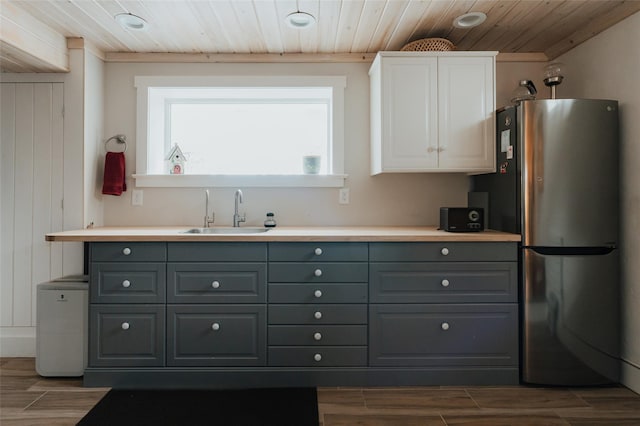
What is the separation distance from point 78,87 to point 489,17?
9.21ft

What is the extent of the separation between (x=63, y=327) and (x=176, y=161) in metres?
1.34

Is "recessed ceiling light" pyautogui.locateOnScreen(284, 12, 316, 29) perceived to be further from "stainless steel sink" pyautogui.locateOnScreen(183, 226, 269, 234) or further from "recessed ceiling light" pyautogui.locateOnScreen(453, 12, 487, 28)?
"stainless steel sink" pyautogui.locateOnScreen(183, 226, 269, 234)

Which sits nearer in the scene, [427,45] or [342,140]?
[427,45]

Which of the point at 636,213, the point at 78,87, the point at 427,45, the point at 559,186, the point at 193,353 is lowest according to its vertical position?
the point at 193,353

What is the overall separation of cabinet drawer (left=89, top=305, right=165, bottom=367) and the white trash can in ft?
0.48

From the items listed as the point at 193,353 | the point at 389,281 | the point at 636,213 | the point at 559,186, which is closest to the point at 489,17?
the point at 559,186

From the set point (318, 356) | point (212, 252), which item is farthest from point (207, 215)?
point (318, 356)

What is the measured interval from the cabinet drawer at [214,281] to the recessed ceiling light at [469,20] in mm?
1939

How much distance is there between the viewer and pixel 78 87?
274 centimetres

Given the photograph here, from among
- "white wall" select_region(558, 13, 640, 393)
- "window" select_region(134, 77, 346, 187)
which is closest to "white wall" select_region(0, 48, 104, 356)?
"window" select_region(134, 77, 346, 187)

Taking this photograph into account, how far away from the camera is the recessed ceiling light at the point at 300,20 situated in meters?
2.35

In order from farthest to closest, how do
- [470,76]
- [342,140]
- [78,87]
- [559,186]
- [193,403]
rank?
[342,140] < [78,87] < [470,76] < [559,186] < [193,403]

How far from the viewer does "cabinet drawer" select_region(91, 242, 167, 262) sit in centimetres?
228

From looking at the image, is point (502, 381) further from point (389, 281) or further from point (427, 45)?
point (427, 45)
